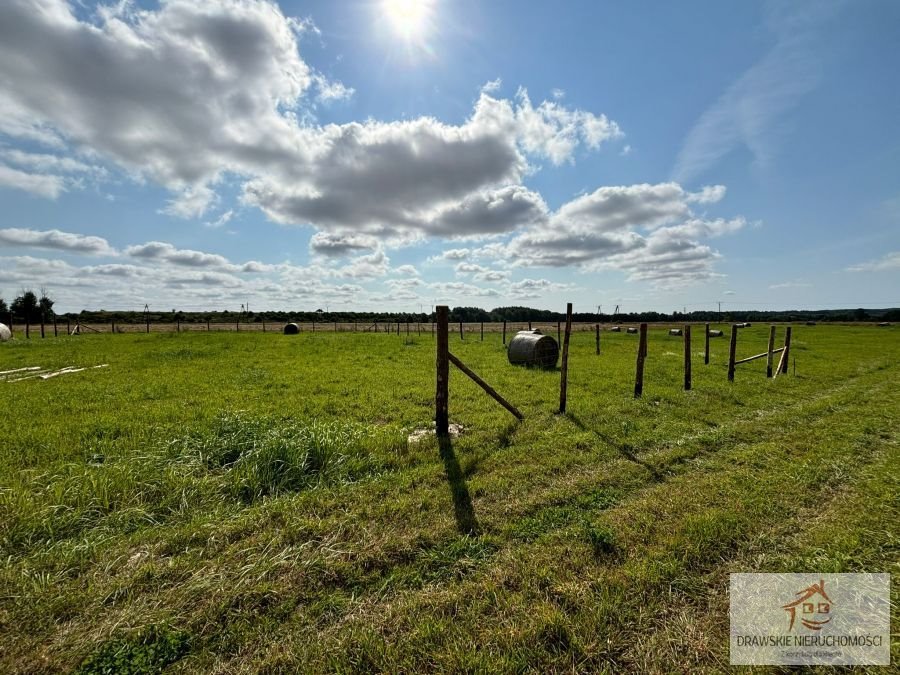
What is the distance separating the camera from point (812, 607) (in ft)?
10.3

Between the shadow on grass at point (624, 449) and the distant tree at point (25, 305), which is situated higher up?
the distant tree at point (25, 305)

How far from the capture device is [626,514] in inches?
177

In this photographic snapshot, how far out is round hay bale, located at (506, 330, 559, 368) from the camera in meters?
16.2

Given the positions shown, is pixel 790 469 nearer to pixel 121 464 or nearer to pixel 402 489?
pixel 402 489

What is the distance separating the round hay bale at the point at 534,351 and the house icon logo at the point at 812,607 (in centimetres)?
1288

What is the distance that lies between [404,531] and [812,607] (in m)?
3.81

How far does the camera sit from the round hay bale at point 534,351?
53.2 feet

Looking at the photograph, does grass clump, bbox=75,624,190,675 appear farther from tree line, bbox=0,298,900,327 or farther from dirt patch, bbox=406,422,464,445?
tree line, bbox=0,298,900,327

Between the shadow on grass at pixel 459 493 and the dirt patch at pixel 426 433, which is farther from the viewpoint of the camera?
the dirt patch at pixel 426 433

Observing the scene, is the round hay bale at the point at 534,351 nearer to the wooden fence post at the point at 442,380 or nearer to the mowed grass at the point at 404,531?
the mowed grass at the point at 404,531

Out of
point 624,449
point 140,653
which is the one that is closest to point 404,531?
point 140,653

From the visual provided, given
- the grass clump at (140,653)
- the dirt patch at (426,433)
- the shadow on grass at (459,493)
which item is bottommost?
the grass clump at (140,653)

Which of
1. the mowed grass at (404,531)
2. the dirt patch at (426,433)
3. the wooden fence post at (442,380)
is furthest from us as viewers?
the wooden fence post at (442,380)

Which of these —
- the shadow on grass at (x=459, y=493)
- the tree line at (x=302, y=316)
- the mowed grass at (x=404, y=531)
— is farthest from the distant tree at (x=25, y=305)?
the shadow on grass at (x=459, y=493)
